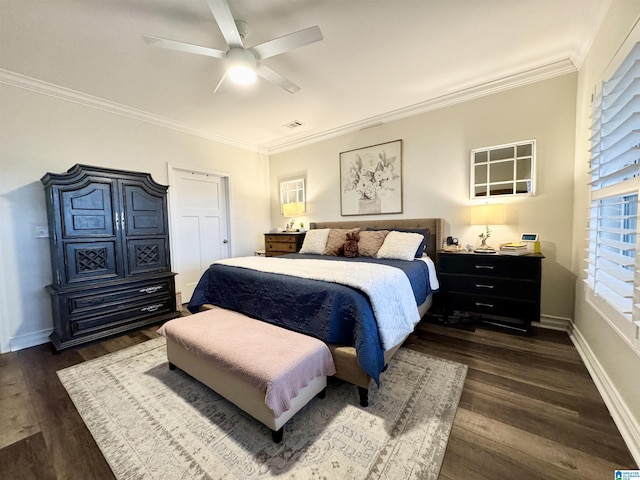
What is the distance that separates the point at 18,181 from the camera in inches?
99.6

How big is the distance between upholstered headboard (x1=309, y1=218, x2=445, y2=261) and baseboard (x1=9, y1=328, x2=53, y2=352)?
3666 millimetres

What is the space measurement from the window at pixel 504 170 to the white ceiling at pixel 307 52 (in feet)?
2.28

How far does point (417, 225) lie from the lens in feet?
11.1

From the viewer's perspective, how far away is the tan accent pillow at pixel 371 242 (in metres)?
3.09

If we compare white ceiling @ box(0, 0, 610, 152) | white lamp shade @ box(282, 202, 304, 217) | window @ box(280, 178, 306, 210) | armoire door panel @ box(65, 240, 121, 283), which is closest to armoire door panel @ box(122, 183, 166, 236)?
armoire door panel @ box(65, 240, 121, 283)

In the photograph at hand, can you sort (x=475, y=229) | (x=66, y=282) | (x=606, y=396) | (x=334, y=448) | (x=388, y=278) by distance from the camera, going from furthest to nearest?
1. (x=475, y=229)
2. (x=66, y=282)
3. (x=388, y=278)
4. (x=606, y=396)
5. (x=334, y=448)

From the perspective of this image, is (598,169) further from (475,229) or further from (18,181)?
(18,181)

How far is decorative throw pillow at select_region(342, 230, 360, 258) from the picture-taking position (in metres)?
3.15

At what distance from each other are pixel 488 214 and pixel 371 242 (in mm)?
1276

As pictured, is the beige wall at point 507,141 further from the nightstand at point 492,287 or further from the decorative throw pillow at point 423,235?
the nightstand at point 492,287

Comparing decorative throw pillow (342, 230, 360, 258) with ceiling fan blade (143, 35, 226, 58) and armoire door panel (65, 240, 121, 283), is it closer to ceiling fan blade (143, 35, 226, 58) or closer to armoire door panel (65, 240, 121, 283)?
ceiling fan blade (143, 35, 226, 58)

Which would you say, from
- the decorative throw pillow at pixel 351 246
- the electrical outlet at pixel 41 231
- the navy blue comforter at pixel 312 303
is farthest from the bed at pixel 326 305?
the electrical outlet at pixel 41 231

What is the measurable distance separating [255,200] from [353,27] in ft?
11.1

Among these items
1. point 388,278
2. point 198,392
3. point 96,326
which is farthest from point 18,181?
point 388,278
